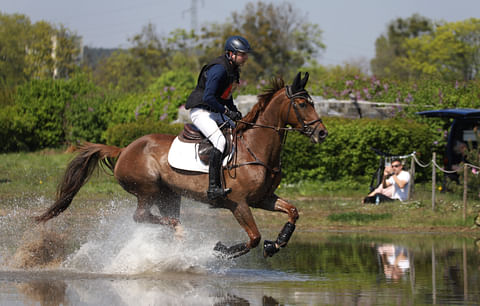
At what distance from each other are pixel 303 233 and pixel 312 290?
676cm

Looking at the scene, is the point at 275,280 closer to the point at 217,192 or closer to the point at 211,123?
the point at 217,192

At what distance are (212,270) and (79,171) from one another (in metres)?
2.62

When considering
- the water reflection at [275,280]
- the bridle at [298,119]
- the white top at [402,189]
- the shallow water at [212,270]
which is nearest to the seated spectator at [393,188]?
the white top at [402,189]

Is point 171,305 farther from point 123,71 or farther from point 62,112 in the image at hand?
point 123,71

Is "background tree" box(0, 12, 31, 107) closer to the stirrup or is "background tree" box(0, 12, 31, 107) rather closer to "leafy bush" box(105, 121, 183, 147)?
"leafy bush" box(105, 121, 183, 147)

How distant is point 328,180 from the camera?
72.9 ft

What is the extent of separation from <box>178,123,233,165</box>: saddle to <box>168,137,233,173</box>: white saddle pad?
60 millimetres

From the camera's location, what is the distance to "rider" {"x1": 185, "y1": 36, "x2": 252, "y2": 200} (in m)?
9.75

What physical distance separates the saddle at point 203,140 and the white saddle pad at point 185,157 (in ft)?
0.20

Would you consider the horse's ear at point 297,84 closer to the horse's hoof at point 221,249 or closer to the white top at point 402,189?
A: the horse's hoof at point 221,249

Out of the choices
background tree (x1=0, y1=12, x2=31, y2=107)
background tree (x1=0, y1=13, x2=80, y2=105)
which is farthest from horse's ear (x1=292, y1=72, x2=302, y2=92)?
background tree (x1=0, y1=13, x2=80, y2=105)

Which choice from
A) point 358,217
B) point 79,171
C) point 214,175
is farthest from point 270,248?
point 358,217

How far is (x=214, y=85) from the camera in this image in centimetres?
971

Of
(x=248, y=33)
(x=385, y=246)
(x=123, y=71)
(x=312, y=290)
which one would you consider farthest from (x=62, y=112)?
(x=123, y=71)
